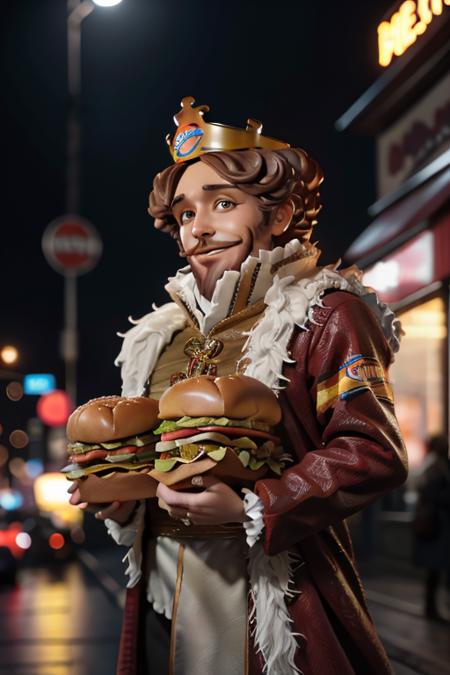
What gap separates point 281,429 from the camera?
127 inches

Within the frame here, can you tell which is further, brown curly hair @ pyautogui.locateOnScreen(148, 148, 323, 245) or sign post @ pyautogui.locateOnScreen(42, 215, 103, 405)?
sign post @ pyautogui.locateOnScreen(42, 215, 103, 405)

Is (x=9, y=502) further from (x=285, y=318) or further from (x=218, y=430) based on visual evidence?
(x=218, y=430)

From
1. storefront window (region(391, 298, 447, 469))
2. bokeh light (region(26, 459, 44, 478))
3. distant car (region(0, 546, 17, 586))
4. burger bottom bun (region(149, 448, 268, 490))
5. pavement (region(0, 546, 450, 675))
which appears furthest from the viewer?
bokeh light (region(26, 459, 44, 478))

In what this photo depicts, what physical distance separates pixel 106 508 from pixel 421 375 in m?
12.1

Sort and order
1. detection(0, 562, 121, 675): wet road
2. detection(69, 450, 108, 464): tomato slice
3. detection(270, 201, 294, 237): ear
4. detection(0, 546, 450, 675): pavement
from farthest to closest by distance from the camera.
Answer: detection(0, 562, 121, 675): wet road < detection(0, 546, 450, 675): pavement < detection(270, 201, 294, 237): ear < detection(69, 450, 108, 464): tomato slice

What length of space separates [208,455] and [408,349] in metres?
13.0

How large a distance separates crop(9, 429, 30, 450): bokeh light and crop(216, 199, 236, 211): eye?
4586 inches

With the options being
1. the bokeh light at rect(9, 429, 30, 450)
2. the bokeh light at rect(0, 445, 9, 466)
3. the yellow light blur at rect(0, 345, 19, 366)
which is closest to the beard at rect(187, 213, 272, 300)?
the yellow light blur at rect(0, 345, 19, 366)

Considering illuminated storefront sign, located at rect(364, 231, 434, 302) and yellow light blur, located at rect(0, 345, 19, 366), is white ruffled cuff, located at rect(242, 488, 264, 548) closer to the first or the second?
illuminated storefront sign, located at rect(364, 231, 434, 302)

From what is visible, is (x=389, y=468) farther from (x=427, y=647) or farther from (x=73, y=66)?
(x=73, y=66)

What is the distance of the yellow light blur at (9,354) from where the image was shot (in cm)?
2473

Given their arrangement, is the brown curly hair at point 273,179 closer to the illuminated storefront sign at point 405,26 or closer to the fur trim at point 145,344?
the fur trim at point 145,344

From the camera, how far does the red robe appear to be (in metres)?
2.95

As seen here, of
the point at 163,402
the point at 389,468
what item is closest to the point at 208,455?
the point at 163,402
